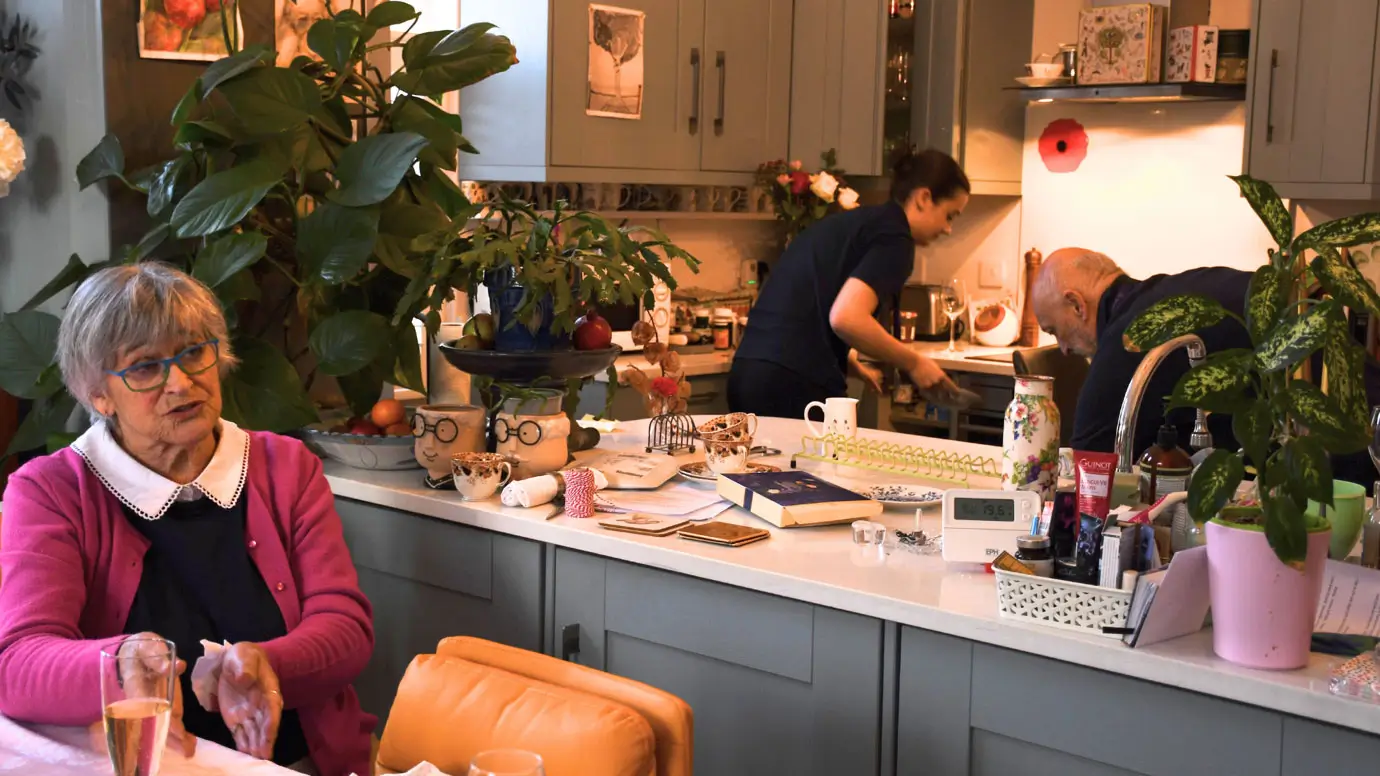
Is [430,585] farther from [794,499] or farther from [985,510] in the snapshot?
[985,510]

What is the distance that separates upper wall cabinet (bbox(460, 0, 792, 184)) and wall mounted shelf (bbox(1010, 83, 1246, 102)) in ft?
3.29

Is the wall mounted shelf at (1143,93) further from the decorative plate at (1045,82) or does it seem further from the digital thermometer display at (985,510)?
the digital thermometer display at (985,510)

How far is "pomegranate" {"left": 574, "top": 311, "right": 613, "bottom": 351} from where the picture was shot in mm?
2893

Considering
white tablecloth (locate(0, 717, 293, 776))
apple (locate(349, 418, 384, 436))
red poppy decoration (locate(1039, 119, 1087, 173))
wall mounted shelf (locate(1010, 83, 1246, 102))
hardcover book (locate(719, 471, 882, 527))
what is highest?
wall mounted shelf (locate(1010, 83, 1246, 102))

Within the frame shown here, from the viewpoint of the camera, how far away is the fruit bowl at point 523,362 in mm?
2789

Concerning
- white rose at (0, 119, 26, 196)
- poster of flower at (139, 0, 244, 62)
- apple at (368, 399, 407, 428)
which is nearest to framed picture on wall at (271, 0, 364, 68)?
poster of flower at (139, 0, 244, 62)

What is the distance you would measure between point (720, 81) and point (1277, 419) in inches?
151

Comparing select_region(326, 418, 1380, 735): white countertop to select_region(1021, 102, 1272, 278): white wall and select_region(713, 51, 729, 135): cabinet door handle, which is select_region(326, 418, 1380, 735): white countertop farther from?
select_region(1021, 102, 1272, 278): white wall

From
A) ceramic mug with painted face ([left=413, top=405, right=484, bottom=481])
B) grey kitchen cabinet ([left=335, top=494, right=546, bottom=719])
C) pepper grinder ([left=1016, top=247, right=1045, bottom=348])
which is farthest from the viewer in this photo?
pepper grinder ([left=1016, top=247, right=1045, bottom=348])

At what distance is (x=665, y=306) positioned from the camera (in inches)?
199

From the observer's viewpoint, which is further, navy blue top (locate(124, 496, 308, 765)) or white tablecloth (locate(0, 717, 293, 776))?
navy blue top (locate(124, 496, 308, 765))

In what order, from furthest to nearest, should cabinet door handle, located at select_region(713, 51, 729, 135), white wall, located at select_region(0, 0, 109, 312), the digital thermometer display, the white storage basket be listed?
cabinet door handle, located at select_region(713, 51, 729, 135), white wall, located at select_region(0, 0, 109, 312), the digital thermometer display, the white storage basket

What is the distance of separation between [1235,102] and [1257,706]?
12.3 ft

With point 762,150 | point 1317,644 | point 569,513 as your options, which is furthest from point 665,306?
point 1317,644
